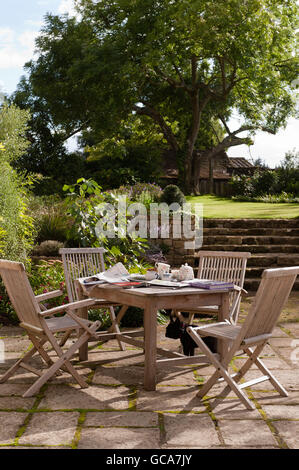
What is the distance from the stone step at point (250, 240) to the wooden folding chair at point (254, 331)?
288 inches

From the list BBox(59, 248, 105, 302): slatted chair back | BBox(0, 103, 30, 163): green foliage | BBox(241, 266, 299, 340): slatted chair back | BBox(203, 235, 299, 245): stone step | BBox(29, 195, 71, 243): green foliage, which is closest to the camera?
BBox(241, 266, 299, 340): slatted chair back

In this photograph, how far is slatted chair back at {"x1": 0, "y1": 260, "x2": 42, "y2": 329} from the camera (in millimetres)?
4367


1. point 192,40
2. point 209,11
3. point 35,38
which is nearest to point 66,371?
point 209,11

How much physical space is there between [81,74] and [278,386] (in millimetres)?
18682

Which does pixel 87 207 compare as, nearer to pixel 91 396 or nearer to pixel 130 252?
pixel 130 252

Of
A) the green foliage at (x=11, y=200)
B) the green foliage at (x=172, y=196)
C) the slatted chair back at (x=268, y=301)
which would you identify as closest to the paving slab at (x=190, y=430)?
the slatted chair back at (x=268, y=301)

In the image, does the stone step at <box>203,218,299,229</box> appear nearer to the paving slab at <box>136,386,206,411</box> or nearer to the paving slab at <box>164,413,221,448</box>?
the paving slab at <box>136,386,206,411</box>

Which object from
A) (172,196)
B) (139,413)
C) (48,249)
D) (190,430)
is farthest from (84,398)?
(172,196)

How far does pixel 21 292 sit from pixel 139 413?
1403 millimetres

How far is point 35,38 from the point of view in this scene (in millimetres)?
24266

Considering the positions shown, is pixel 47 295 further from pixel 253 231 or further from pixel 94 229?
pixel 253 231

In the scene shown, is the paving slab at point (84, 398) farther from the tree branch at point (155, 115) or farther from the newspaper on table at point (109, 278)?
the tree branch at point (155, 115)

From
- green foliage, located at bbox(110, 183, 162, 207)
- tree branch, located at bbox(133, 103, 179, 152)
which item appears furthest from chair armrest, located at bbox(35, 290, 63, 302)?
tree branch, located at bbox(133, 103, 179, 152)

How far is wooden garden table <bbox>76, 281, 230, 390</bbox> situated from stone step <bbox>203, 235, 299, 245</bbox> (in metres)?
6.81
